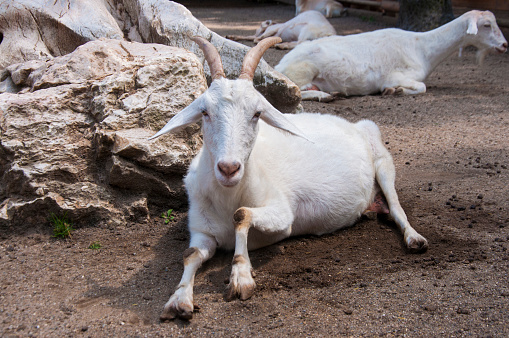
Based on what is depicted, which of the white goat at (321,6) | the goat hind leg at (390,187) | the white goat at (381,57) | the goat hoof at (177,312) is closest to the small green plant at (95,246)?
the goat hoof at (177,312)

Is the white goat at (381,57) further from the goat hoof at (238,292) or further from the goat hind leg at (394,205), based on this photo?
the goat hoof at (238,292)

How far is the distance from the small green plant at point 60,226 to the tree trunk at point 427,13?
27.8ft

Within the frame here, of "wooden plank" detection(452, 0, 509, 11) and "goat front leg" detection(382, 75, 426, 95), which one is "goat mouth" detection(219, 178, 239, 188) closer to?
"goat front leg" detection(382, 75, 426, 95)

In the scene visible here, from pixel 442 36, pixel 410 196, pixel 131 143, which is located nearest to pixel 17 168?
pixel 131 143

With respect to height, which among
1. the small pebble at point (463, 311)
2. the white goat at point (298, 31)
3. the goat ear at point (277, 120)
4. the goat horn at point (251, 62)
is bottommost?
the white goat at point (298, 31)

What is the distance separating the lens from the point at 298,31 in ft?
38.0

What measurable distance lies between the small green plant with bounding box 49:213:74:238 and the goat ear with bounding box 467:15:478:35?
6.27 meters

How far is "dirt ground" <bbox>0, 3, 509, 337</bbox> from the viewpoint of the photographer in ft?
8.20

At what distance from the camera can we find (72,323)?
254cm

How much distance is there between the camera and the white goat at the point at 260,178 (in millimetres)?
2818

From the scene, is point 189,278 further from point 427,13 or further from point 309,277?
point 427,13

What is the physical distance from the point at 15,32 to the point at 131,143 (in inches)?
90.0

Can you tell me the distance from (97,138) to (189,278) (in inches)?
53.3

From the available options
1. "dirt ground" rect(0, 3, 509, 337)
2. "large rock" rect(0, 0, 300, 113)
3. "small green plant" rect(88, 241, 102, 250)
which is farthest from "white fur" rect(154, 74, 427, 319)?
"large rock" rect(0, 0, 300, 113)
